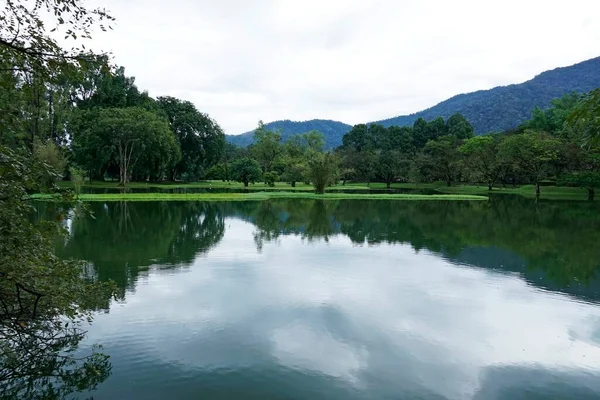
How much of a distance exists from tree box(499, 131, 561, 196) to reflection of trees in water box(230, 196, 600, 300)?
80.5ft

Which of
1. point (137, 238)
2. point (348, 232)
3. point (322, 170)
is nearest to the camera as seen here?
point (137, 238)

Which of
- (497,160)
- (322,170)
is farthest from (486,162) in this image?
(322,170)

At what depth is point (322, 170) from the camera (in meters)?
48.1

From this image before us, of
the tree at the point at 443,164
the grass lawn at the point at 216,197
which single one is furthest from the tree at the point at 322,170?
the tree at the point at 443,164

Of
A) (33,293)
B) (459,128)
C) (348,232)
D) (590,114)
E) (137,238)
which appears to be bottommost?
(348,232)

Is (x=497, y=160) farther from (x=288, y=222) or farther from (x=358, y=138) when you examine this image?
(x=358, y=138)

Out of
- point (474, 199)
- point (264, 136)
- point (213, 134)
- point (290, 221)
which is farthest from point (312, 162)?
point (264, 136)

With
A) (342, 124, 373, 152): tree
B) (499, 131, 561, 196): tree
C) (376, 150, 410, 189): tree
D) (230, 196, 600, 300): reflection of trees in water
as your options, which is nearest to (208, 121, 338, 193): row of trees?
(376, 150, 410, 189): tree

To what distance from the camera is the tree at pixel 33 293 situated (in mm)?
5473

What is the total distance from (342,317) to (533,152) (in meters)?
57.7

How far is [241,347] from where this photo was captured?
771 cm

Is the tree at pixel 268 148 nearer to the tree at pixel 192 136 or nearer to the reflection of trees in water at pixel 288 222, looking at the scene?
the tree at pixel 192 136

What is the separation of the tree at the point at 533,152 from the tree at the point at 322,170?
27.2m

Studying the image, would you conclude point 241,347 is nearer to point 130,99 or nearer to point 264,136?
point 130,99
